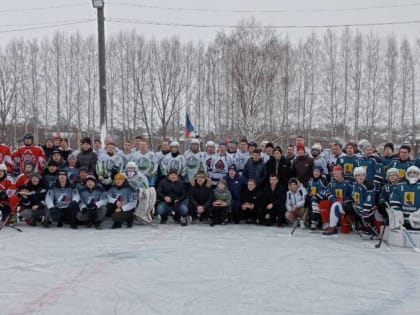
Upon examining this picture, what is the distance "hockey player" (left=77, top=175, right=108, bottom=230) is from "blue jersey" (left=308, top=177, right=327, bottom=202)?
11.3 feet

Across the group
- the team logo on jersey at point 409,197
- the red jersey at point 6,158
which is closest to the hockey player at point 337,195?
the team logo on jersey at point 409,197

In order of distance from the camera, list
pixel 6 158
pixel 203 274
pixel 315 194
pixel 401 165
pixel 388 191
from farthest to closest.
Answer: pixel 6 158, pixel 315 194, pixel 401 165, pixel 388 191, pixel 203 274

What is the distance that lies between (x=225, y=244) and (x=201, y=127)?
26.0 meters

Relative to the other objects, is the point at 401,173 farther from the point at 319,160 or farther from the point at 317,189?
the point at 319,160

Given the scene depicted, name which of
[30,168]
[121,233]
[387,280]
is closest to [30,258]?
[121,233]

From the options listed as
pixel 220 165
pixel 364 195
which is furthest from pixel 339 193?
pixel 220 165

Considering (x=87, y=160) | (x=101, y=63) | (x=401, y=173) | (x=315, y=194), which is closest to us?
(x=401, y=173)

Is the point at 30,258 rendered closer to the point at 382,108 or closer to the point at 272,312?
the point at 272,312

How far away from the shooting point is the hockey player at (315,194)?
724cm

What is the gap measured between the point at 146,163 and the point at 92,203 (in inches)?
51.2

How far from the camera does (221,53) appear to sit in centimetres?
2672

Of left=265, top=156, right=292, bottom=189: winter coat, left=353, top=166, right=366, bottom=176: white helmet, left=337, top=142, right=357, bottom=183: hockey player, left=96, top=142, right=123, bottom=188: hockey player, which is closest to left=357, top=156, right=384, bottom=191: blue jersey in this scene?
left=337, top=142, right=357, bottom=183: hockey player

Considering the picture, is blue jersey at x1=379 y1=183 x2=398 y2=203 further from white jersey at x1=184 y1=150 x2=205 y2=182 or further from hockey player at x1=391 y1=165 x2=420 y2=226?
white jersey at x1=184 y1=150 x2=205 y2=182

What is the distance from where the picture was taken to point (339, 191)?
23.2 feet
